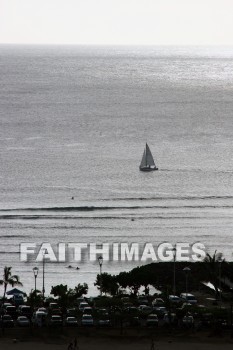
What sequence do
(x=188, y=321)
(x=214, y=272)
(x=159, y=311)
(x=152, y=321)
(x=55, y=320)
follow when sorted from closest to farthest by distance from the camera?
(x=55, y=320) → (x=188, y=321) → (x=152, y=321) → (x=159, y=311) → (x=214, y=272)

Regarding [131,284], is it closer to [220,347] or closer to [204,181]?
[220,347]

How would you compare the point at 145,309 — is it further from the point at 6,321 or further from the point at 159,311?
the point at 6,321

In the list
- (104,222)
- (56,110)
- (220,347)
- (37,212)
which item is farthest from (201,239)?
(56,110)

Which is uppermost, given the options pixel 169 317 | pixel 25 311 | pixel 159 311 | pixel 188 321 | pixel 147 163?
pixel 147 163

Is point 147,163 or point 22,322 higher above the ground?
point 147,163

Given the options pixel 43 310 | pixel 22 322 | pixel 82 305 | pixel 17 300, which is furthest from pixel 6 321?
pixel 17 300

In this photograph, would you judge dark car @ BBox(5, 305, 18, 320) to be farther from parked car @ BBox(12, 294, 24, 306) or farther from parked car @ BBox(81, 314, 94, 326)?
parked car @ BBox(81, 314, 94, 326)

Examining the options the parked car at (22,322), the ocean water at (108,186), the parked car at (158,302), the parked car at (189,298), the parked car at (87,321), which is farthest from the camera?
the ocean water at (108,186)

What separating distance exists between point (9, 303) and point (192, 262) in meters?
18.6

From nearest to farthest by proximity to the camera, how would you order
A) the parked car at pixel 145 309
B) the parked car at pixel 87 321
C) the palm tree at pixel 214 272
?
the parked car at pixel 87 321
the parked car at pixel 145 309
the palm tree at pixel 214 272

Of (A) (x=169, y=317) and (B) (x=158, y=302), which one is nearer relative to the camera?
(A) (x=169, y=317)

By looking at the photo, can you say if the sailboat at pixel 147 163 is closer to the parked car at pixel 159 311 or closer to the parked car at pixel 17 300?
the parked car at pixel 17 300

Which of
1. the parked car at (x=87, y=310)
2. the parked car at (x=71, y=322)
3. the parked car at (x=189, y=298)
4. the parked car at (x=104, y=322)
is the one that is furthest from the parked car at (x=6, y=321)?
the parked car at (x=189, y=298)

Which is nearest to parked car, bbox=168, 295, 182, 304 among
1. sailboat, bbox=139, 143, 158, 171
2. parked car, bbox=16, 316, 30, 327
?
parked car, bbox=16, 316, 30, 327
